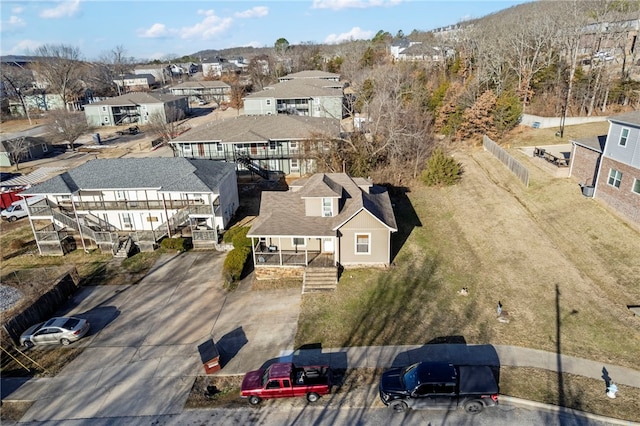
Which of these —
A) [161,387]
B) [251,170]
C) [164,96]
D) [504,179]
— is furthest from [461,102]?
[164,96]

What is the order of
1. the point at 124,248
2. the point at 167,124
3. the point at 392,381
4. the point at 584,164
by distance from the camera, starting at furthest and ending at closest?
the point at 167,124 < the point at 584,164 < the point at 124,248 < the point at 392,381

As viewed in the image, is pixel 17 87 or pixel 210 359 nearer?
pixel 210 359

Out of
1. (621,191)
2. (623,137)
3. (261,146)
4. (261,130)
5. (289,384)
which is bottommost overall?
(289,384)

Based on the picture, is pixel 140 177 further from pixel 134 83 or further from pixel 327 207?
pixel 134 83

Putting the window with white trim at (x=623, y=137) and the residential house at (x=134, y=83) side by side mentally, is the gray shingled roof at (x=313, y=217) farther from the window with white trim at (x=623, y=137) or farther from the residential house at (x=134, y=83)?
the residential house at (x=134, y=83)

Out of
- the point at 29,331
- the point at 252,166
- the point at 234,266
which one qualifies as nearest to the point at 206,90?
the point at 252,166

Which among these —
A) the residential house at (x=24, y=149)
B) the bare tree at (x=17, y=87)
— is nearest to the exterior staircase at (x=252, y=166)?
the residential house at (x=24, y=149)
